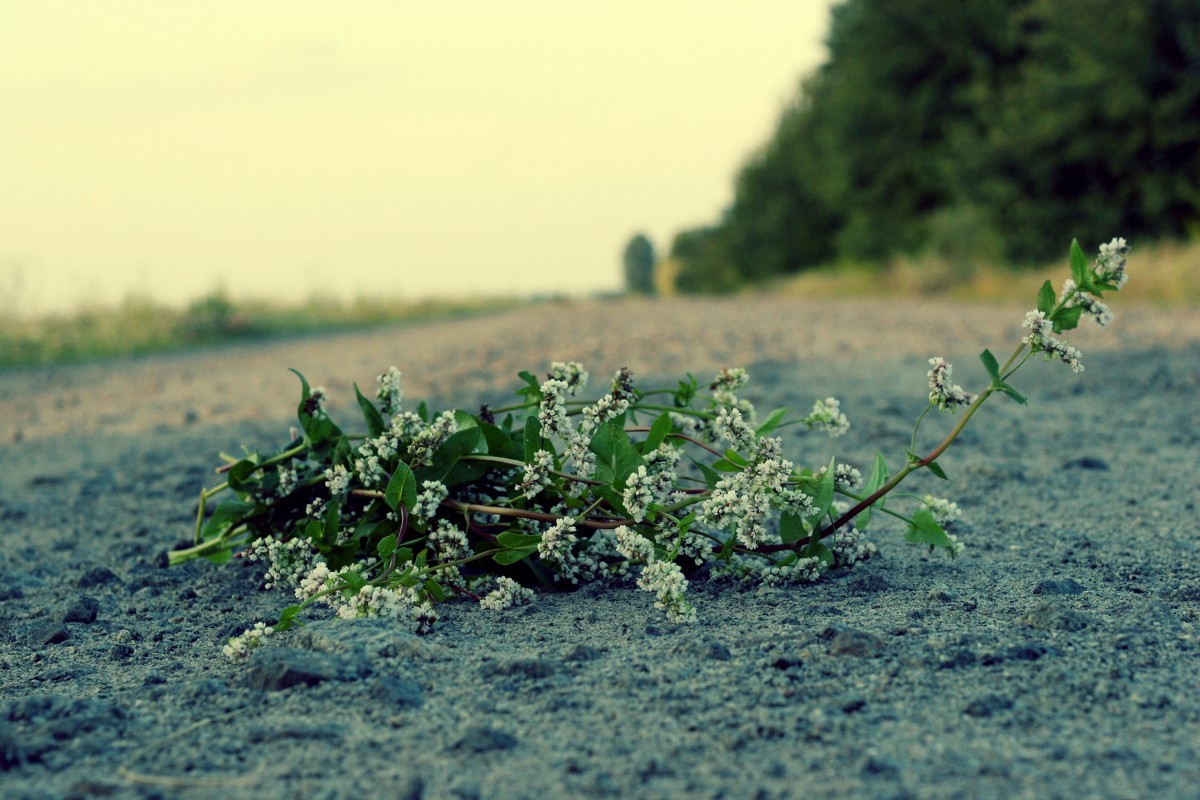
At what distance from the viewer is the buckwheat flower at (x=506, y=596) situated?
107 inches

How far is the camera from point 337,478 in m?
2.95

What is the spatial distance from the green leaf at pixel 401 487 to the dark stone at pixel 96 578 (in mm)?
1235

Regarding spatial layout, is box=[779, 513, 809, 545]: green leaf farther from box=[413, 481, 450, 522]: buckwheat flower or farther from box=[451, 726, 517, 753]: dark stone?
box=[451, 726, 517, 753]: dark stone

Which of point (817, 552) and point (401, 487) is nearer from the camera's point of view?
point (401, 487)

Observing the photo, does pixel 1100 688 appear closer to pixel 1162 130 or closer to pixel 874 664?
pixel 874 664

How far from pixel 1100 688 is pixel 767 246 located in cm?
3987

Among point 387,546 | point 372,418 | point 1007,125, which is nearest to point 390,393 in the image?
point 372,418

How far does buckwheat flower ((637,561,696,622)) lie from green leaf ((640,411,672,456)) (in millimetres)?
343

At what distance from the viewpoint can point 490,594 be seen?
2.74m

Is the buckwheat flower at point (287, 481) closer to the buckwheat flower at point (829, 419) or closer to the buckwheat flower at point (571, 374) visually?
the buckwheat flower at point (571, 374)

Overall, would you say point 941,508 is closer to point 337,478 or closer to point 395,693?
point 395,693

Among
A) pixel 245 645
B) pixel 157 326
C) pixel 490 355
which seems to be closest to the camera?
pixel 245 645

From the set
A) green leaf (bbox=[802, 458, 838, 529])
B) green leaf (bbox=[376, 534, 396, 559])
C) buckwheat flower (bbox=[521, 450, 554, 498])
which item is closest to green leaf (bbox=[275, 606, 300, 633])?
green leaf (bbox=[376, 534, 396, 559])

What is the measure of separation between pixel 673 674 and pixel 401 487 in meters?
0.93
